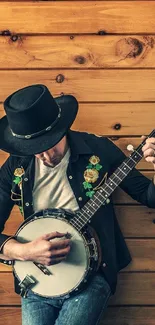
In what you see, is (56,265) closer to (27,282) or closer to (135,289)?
(27,282)

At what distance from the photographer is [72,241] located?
2445mm

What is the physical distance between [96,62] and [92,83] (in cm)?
9

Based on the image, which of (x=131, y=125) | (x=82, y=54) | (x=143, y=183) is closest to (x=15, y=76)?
(x=82, y=54)

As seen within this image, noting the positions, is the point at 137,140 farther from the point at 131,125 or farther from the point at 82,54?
the point at 82,54

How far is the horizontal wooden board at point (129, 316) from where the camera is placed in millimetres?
2861

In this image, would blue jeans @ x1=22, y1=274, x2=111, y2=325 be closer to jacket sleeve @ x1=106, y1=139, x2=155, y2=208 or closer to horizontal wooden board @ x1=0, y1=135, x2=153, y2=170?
jacket sleeve @ x1=106, y1=139, x2=155, y2=208

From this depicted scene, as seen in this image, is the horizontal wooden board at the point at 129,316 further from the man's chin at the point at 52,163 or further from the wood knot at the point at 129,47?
the wood knot at the point at 129,47

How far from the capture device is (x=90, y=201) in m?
2.46

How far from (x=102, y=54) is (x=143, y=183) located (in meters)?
0.57

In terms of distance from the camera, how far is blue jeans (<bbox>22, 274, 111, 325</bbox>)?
7.89ft

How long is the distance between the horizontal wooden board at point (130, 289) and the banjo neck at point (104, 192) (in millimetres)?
507

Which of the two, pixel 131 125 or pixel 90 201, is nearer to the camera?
pixel 90 201

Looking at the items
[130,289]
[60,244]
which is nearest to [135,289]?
[130,289]

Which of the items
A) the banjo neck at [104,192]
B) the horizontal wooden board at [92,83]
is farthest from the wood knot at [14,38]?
the banjo neck at [104,192]
